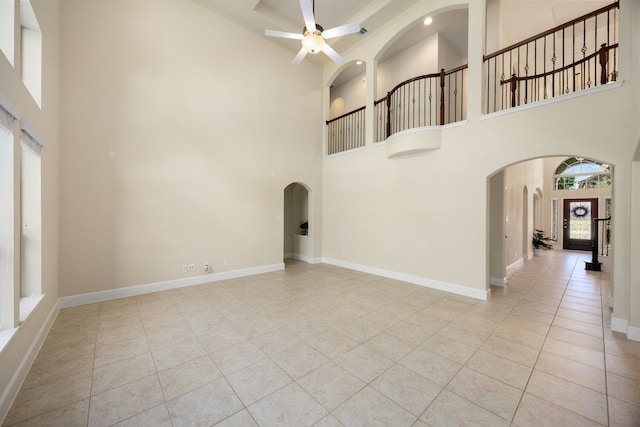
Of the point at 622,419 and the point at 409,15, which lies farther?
the point at 409,15

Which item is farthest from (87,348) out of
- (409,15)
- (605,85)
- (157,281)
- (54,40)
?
(409,15)

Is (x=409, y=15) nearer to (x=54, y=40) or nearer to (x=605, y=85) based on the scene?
(x=605, y=85)

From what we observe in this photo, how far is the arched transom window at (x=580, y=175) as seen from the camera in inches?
398

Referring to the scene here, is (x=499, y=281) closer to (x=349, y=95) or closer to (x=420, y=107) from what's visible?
(x=420, y=107)

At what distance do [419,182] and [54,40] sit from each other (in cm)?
629

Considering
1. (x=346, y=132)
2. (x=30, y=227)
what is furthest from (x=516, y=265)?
(x=30, y=227)

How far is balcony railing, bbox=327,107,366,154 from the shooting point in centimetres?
717

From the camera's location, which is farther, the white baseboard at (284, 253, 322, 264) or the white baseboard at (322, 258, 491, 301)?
the white baseboard at (284, 253, 322, 264)

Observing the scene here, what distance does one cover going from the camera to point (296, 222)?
8.51 metres

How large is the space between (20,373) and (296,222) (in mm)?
6664

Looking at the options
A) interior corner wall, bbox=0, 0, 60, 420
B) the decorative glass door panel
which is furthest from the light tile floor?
the decorative glass door panel

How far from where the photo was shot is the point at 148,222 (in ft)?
15.3

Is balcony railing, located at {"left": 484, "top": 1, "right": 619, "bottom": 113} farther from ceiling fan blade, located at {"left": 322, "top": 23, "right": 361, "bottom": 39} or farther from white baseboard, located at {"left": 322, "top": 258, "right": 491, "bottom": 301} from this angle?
white baseboard, located at {"left": 322, "top": 258, "right": 491, "bottom": 301}

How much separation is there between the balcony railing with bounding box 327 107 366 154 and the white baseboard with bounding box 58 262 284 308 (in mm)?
4100
